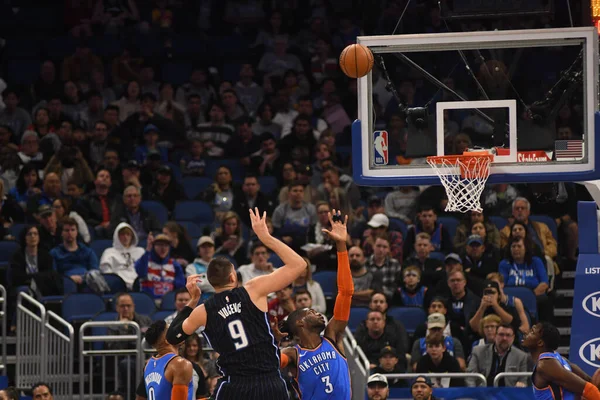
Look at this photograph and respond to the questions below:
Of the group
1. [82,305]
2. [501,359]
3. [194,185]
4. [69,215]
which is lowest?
[501,359]

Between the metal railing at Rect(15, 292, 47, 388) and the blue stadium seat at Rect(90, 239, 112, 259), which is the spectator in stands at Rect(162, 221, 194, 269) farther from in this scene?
the metal railing at Rect(15, 292, 47, 388)

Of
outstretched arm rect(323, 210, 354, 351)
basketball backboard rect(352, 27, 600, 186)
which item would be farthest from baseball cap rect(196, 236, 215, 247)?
outstretched arm rect(323, 210, 354, 351)

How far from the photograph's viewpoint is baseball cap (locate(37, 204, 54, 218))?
43.9 ft

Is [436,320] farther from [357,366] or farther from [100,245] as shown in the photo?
[100,245]

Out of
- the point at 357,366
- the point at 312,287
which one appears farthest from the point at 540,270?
the point at 357,366

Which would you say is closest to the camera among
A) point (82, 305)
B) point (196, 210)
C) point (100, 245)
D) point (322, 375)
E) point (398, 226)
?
point (322, 375)

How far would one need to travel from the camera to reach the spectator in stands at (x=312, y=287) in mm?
12516

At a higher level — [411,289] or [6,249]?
[6,249]

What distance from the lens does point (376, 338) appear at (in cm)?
1212

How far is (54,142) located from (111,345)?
182 inches

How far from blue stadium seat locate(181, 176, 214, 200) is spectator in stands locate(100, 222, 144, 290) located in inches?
88.5

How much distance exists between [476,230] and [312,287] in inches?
88.9

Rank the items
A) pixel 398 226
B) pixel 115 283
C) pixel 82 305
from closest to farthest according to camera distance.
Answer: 1. pixel 82 305
2. pixel 115 283
3. pixel 398 226

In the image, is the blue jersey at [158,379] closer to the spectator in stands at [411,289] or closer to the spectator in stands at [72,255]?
the spectator in stands at [72,255]
